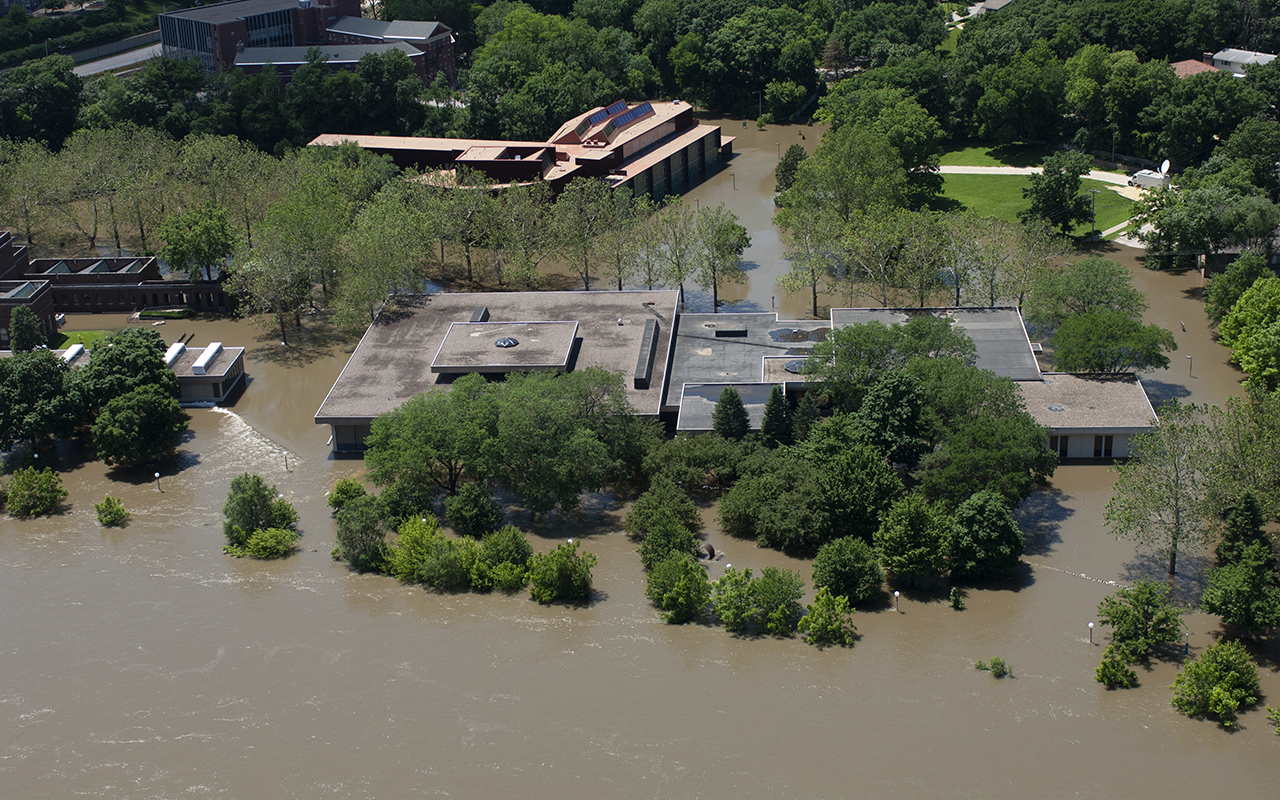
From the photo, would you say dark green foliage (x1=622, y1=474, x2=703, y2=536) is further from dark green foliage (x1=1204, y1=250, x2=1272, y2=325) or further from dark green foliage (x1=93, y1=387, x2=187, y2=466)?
dark green foliage (x1=1204, y1=250, x2=1272, y2=325)

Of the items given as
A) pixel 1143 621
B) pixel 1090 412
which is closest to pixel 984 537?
pixel 1143 621

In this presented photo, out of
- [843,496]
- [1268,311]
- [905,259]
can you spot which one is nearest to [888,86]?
[905,259]

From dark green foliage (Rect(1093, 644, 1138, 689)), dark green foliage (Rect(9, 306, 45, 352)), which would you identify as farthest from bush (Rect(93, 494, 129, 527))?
dark green foliage (Rect(1093, 644, 1138, 689))

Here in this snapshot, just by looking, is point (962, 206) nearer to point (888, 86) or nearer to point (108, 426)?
point (888, 86)

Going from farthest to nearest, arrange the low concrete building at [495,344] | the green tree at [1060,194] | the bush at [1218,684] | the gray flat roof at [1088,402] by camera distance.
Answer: the green tree at [1060,194]
the low concrete building at [495,344]
the gray flat roof at [1088,402]
the bush at [1218,684]

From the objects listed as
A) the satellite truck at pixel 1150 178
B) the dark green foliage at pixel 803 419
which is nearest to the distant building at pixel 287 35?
the satellite truck at pixel 1150 178

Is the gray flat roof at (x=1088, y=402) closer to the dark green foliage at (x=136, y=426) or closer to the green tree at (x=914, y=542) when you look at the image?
the green tree at (x=914, y=542)

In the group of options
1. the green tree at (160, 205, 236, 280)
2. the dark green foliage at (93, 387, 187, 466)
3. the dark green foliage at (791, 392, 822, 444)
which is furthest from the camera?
the green tree at (160, 205, 236, 280)
